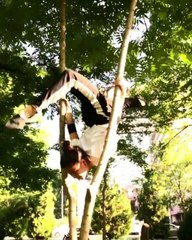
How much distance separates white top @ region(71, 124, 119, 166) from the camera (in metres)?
2.74

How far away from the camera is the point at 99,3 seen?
421 cm

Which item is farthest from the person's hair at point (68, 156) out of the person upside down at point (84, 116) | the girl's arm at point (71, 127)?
the girl's arm at point (71, 127)

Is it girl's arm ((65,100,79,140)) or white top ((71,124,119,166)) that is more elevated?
girl's arm ((65,100,79,140))

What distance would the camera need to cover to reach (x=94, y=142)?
279 centimetres

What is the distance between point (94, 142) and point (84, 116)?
0.31 metres

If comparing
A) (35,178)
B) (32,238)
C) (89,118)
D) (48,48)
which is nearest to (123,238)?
(32,238)

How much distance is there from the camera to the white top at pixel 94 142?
108 inches

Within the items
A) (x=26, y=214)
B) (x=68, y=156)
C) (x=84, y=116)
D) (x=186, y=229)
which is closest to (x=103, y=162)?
(x=68, y=156)

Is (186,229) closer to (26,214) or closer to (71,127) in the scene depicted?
(26,214)

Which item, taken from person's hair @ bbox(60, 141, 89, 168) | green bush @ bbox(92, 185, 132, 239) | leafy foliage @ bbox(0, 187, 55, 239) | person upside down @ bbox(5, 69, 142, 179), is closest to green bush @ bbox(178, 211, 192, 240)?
green bush @ bbox(92, 185, 132, 239)

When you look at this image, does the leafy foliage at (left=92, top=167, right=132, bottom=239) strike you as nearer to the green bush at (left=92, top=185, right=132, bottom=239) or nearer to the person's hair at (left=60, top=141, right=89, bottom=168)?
the green bush at (left=92, top=185, right=132, bottom=239)

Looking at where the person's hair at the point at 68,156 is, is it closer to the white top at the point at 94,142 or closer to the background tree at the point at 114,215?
the white top at the point at 94,142

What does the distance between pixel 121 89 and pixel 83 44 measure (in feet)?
5.87

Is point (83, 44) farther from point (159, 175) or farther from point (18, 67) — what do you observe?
point (159, 175)
